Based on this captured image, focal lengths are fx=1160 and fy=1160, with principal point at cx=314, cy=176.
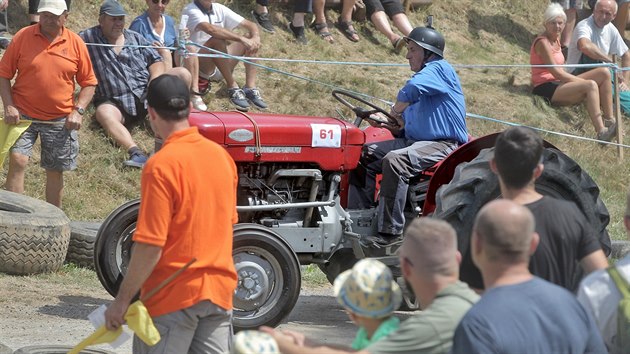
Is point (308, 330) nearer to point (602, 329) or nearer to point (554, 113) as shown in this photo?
point (602, 329)

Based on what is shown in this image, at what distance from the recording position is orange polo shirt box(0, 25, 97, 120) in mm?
9898

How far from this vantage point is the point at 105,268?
813 cm

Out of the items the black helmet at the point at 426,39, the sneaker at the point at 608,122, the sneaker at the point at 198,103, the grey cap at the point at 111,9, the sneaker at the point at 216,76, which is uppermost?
the black helmet at the point at 426,39

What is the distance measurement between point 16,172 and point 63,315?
7.78 feet

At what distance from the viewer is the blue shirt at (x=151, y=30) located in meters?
11.9

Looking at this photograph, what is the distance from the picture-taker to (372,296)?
157 inches

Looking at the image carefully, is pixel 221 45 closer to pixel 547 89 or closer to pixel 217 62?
pixel 217 62

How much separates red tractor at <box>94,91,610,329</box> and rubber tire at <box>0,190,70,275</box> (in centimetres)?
133

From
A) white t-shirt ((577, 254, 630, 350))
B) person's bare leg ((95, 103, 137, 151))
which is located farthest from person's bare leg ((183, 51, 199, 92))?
white t-shirt ((577, 254, 630, 350))

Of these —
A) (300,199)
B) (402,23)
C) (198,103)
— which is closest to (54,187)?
(198,103)

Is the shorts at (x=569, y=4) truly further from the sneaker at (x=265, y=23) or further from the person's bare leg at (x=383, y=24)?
the sneaker at (x=265, y=23)

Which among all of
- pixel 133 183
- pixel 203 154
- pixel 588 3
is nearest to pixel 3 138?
pixel 133 183

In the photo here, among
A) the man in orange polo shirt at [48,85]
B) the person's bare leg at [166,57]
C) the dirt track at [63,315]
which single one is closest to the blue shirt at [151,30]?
the person's bare leg at [166,57]

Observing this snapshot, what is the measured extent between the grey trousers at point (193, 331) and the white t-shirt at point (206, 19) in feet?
24.4
